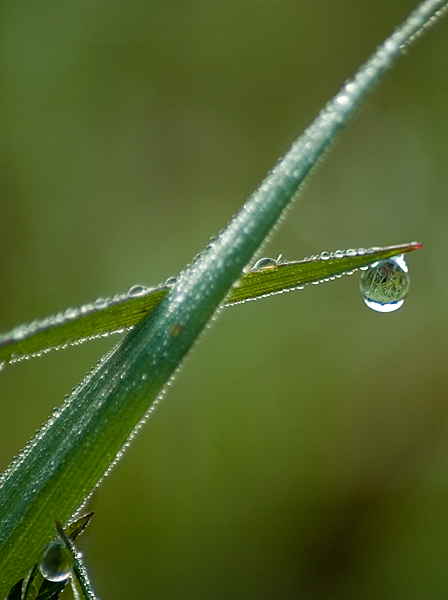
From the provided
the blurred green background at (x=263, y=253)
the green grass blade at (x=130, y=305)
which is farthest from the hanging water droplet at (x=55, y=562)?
the blurred green background at (x=263, y=253)

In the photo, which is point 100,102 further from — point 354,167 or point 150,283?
point 354,167

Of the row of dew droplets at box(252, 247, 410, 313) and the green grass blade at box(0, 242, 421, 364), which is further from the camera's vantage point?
the row of dew droplets at box(252, 247, 410, 313)

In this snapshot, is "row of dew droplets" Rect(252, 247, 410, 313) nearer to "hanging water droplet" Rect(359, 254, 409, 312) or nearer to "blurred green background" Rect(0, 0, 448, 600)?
"hanging water droplet" Rect(359, 254, 409, 312)

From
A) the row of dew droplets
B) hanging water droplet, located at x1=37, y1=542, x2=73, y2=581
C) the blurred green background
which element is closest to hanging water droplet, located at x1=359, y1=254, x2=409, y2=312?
the row of dew droplets

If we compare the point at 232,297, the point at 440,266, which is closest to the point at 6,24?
the point at 440,266

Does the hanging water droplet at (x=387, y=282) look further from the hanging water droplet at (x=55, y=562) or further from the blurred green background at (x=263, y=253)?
the blurred green background at (x=263, y=253)

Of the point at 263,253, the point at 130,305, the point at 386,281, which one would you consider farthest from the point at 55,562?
the point at 263,253

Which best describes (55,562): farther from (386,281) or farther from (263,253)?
(263,253)
